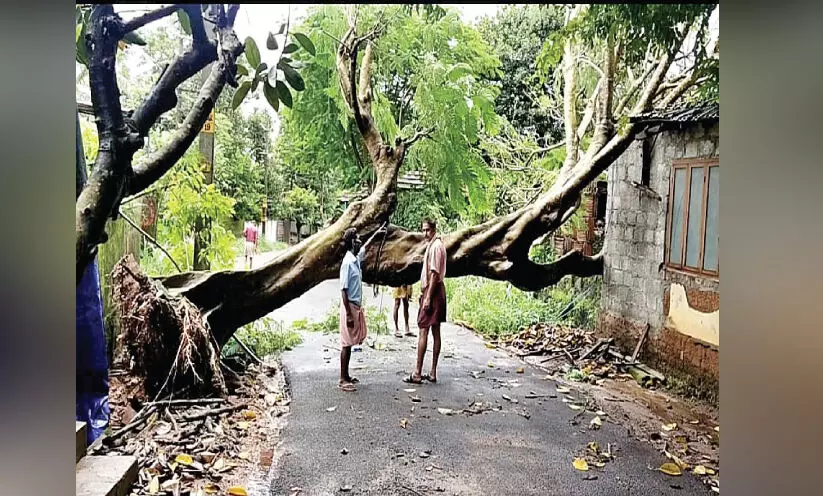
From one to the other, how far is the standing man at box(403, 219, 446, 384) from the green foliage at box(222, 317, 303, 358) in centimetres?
57

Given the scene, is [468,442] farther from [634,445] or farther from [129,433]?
[129,433]

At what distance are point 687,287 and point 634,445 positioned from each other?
0.79m

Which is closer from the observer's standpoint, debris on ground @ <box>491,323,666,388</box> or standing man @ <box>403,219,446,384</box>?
standing man @ <box>403,219,446,384</box>

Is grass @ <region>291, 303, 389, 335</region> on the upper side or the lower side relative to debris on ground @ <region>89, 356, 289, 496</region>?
upper

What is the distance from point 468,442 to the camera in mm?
2791

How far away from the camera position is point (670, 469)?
275 cm

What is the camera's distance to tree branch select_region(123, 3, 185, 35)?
8.86ft

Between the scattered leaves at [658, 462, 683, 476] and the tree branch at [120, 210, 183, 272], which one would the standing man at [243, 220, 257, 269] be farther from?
the scattered leaves at [658, 462, 683, 476]

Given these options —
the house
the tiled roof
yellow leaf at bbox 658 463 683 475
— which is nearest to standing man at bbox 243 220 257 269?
the house

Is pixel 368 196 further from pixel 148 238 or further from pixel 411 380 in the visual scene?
pixel 148 238

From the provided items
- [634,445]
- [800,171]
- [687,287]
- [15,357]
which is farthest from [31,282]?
[687,287]

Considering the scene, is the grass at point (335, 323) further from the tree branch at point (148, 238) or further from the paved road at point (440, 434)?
the tree branch at point (148, 238)

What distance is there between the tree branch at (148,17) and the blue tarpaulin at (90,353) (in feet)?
1.48

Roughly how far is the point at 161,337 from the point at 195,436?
0.46m
